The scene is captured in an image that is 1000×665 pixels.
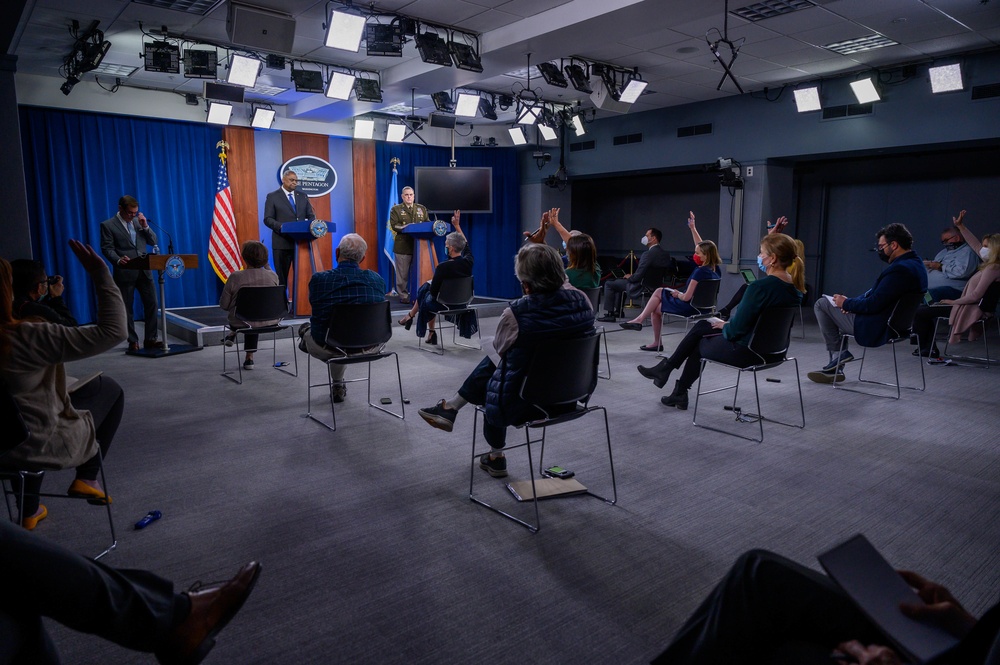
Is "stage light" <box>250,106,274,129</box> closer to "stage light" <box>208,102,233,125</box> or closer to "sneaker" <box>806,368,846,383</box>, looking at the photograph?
"stage light" <box>208,102,233,125</box>

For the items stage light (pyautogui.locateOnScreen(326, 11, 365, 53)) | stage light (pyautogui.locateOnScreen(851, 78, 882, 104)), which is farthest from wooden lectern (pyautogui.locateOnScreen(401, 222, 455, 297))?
stage light (pyautogui.locateOnScreen(851, 78, 882, 104))

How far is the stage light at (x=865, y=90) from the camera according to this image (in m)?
7.73

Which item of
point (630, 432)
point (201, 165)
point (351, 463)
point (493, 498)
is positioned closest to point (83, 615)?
point (493, 498)

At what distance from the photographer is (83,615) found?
1.50m

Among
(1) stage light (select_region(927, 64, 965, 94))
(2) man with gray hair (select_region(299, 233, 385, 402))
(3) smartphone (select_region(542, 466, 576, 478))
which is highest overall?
(1) stage light (select_region(927, 64, 965, 94))

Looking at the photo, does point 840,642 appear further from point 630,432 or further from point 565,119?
point 565,119

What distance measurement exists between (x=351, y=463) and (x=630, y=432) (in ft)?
5.82

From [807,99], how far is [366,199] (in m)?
6.96

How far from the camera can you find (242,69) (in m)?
6.91

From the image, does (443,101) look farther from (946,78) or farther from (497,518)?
(497,518)

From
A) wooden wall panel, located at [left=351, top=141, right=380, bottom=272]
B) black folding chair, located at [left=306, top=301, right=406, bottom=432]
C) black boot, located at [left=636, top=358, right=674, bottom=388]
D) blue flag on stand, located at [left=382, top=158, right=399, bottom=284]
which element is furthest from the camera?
wooden wall panel, located at [left=351, top=141, right=380, bottom=272]

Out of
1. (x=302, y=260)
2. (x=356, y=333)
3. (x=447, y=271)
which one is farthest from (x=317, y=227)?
(x=356, y=333)

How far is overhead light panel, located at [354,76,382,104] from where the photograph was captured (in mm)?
7785

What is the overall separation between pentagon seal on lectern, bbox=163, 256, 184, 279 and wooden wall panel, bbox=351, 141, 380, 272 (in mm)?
4656
